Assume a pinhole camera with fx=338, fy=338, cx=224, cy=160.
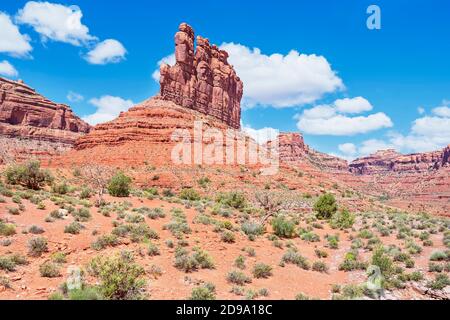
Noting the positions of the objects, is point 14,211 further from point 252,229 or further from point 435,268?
point 435,268

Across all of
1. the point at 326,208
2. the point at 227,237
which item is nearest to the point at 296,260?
the point at 227,237

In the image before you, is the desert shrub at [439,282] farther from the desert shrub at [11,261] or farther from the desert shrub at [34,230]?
the desert shrub at [34,230]

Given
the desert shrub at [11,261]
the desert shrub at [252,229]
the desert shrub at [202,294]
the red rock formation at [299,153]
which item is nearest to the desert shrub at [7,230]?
the desert shrub at [11,261]

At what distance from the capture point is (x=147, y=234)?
50.9 feet

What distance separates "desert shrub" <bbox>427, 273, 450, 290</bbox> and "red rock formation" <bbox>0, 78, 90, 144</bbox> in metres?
125

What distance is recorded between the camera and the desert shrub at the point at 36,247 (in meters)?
11.8

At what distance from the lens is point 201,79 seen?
9150 centimetres

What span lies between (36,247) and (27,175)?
18.2 meters

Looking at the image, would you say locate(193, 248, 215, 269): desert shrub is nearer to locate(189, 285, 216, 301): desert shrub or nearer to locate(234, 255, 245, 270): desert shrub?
locate(234, 255, 245, 270): desert shrub

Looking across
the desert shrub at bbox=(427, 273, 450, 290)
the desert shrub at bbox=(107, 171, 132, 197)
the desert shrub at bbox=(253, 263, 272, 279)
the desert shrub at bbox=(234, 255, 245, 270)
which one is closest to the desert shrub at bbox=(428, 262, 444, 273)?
the desert shrub at bbox=(427, 273, 450, 290)
